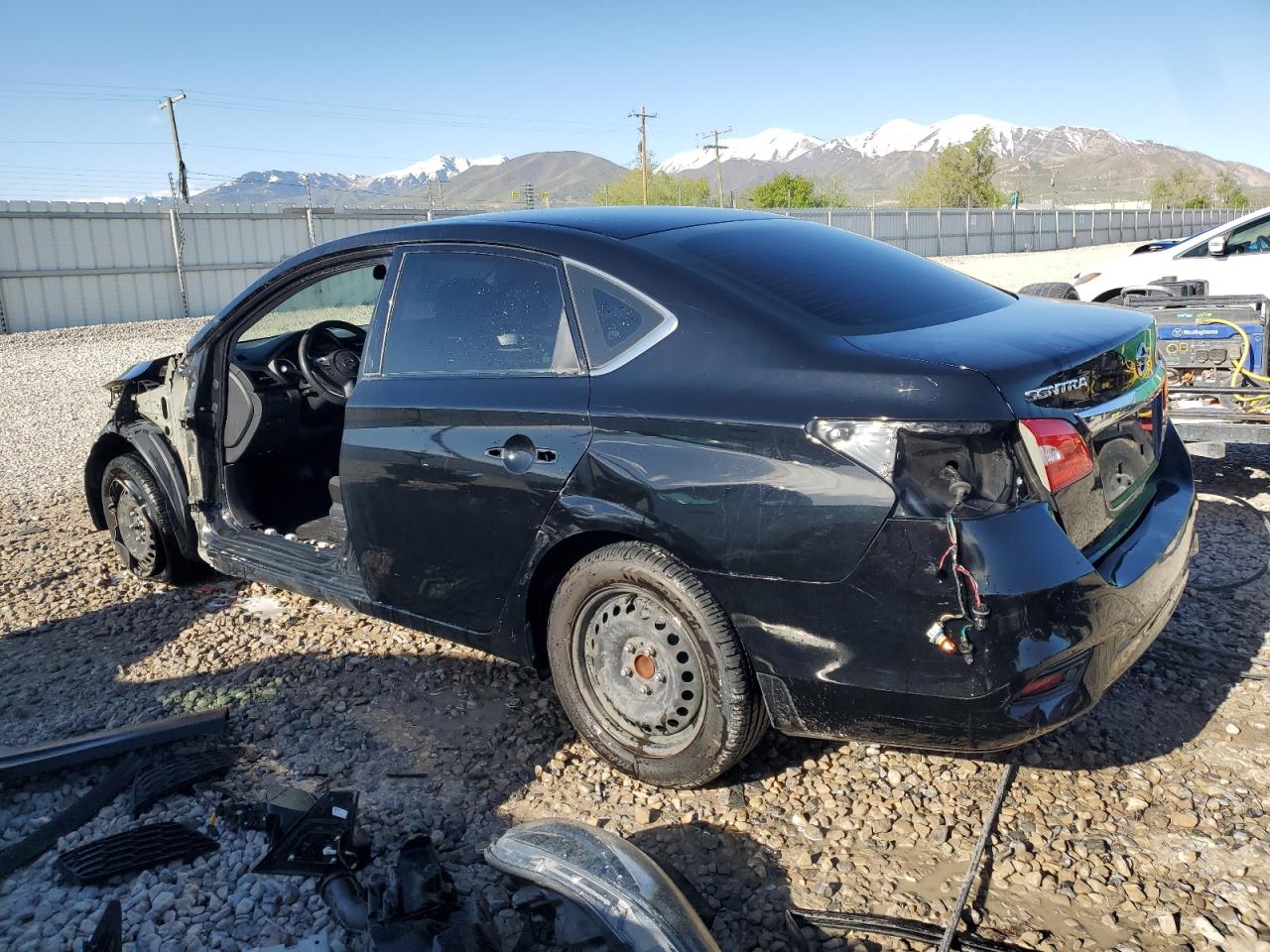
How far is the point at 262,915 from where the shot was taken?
2.75 metres

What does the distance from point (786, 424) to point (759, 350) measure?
27 cm

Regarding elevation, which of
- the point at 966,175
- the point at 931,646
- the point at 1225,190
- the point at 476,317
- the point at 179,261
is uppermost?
the point at 966,175

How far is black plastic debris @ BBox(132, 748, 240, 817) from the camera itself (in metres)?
3.28

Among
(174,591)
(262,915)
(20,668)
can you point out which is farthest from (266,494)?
(262,915)

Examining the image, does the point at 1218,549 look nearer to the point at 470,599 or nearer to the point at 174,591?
the point at 470,599

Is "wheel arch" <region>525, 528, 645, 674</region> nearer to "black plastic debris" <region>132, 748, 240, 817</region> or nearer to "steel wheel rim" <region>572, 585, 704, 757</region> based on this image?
"steel wheel rim" <region>572, 585, 704, 757</region>

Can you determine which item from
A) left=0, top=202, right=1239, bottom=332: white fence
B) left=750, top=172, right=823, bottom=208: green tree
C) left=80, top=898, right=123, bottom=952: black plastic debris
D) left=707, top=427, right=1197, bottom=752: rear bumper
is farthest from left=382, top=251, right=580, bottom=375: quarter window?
left=750, top=172, right=823, bottom=208: green tree

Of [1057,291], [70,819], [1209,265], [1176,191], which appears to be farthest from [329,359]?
[1176,191]

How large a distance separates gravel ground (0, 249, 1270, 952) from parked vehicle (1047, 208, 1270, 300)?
170 inches

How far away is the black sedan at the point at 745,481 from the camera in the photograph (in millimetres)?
2561

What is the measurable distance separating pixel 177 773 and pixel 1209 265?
8.65 m

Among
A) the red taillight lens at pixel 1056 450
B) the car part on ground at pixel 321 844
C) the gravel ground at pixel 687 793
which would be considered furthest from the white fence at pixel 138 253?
the red taillight lens at pixel 1056 450

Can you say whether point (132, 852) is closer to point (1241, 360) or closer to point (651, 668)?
point (651, 668)

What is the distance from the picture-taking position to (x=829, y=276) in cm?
338
